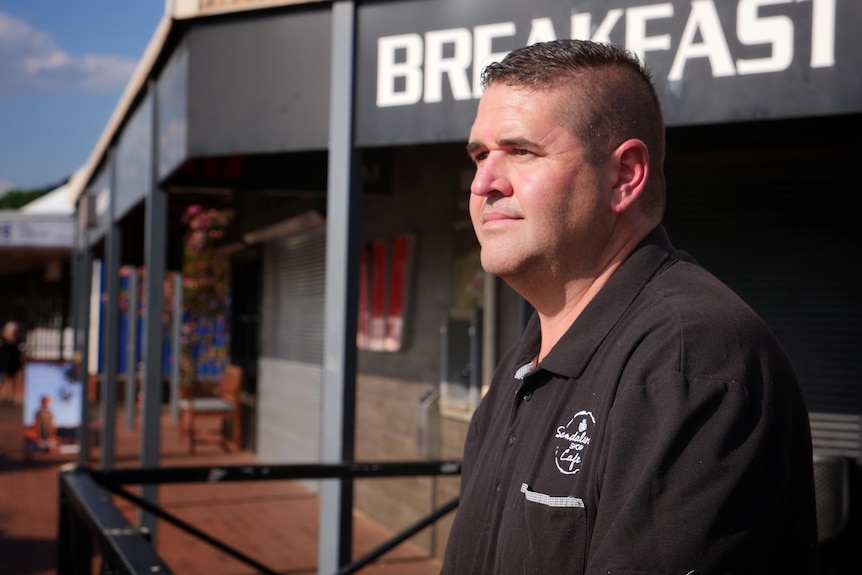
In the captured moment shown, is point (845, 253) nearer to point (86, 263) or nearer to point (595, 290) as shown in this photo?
point (595, 290)

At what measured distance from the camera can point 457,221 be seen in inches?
283

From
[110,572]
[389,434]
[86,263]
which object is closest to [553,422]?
[110,572]

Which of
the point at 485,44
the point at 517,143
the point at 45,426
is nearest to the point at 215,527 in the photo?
the point at 45,426

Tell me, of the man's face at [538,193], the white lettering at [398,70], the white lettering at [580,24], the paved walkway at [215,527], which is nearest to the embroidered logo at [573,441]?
the man's face at [538,193]

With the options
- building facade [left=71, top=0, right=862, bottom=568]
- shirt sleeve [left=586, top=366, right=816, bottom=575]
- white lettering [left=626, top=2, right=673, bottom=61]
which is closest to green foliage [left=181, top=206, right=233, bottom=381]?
building facade [left=71, top=0, right=862, bottom=568]

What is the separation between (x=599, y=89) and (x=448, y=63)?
249 cm

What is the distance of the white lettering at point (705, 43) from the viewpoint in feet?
11.6

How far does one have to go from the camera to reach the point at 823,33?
336 centimetres

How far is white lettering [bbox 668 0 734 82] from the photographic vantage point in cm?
354

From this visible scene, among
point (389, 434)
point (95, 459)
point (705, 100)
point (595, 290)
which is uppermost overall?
point (705, 100)

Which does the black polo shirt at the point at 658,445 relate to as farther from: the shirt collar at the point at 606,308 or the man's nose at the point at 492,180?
the man's nose at the point at 492,180

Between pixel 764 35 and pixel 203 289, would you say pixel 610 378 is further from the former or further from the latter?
pixel 203 289

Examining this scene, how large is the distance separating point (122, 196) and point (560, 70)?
7.43 meters

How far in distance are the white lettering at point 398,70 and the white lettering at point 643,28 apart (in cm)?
91
